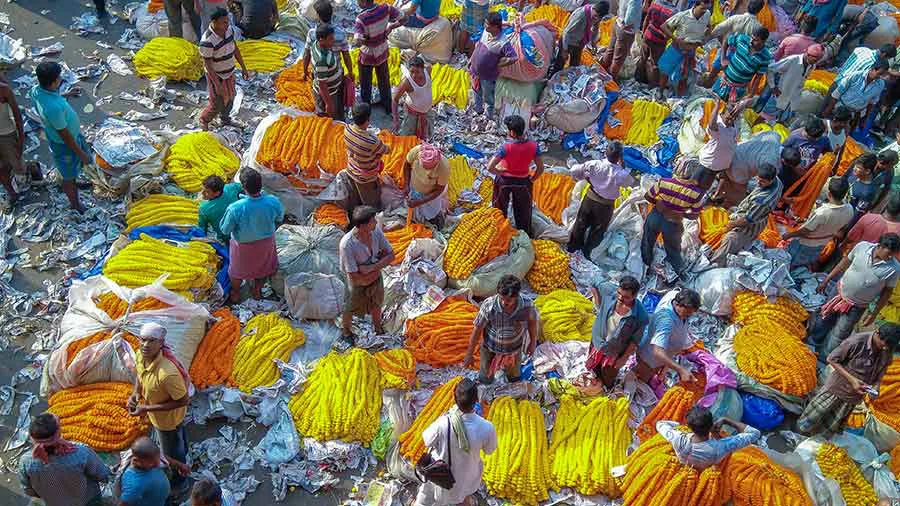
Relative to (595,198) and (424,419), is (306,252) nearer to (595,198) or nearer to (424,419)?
(424,419)

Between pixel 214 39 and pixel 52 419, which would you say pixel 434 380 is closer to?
pixel 52 419

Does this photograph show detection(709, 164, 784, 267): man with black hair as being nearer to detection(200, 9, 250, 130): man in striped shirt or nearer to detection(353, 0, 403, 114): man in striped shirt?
detection(353, 0, 403, 114): man in striped shirt

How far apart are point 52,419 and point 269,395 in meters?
2.04

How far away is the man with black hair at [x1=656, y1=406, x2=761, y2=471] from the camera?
5559mm

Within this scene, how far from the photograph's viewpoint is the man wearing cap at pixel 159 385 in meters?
5.39

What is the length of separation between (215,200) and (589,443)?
12.7 feet

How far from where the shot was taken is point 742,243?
27.0 ft

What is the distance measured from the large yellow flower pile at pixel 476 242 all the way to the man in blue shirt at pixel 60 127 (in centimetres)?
372

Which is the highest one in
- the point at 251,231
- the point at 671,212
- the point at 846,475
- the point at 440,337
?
the point at 251,231

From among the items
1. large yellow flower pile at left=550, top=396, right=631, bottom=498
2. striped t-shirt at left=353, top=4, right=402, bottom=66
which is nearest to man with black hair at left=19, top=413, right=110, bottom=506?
large yellow flower pile at left=550, top=396, right=631, bottom=498

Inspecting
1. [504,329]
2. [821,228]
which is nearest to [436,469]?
[504,329]

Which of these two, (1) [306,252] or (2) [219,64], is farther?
(2) [219,64]

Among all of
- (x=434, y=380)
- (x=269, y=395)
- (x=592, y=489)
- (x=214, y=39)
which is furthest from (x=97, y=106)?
(x=592, y=489)

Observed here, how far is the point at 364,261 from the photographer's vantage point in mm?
6738
